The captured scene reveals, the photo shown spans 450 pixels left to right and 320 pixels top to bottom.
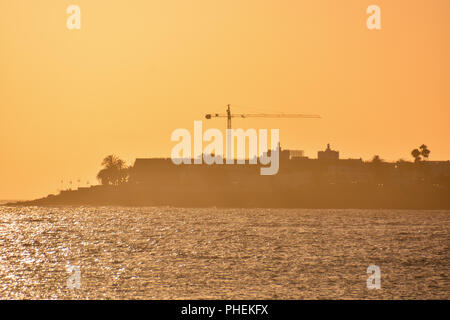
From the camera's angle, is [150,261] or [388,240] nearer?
[150,261]

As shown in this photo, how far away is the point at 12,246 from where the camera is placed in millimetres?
103625

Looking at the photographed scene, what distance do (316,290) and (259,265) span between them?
16818mm

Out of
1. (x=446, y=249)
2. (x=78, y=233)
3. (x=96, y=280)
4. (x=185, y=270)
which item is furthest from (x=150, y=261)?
(x=78, y=233)

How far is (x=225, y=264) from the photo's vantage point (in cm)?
7825

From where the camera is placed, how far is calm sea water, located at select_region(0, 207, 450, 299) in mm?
59844

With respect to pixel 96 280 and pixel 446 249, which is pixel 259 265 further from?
pixel 446 249

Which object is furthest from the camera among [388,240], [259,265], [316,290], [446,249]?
[388,240]

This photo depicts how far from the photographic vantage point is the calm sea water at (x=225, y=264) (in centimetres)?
5984

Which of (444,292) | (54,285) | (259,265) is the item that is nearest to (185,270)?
(259,265)

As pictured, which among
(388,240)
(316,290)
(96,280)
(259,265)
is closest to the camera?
(316,290)
